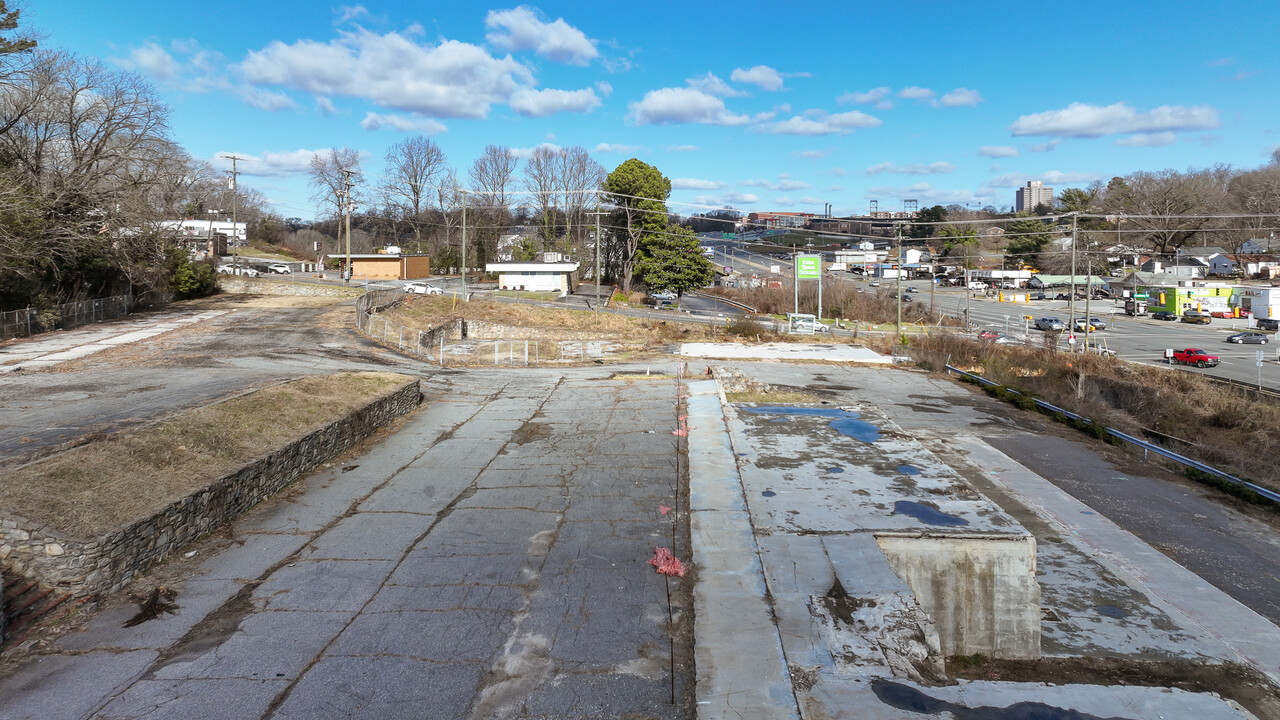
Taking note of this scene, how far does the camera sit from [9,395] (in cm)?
1766

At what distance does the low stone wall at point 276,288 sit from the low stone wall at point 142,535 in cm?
4127

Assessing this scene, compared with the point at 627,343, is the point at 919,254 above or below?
above

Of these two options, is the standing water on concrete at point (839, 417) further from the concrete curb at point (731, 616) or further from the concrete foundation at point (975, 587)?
the concrete foundation at point (975, 587)

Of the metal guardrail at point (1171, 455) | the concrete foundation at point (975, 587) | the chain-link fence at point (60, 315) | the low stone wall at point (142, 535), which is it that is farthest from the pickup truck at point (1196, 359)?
the chain-link fence at point (60, 315)

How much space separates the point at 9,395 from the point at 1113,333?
229 ft

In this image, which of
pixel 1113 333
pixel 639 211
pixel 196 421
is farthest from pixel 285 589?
pixel 1113 333

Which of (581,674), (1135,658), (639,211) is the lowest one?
(1135,658)

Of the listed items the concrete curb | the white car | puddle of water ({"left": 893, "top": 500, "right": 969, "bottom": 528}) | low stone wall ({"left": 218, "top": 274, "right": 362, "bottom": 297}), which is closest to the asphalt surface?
the concrete curb

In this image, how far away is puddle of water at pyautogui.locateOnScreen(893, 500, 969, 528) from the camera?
376 inches

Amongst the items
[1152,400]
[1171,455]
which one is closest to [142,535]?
[1171,455]

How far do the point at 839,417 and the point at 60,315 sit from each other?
113 ft

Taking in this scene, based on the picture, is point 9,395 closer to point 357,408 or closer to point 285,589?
point 357,408

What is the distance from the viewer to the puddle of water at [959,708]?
6.07 metres

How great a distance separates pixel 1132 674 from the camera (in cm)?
846
